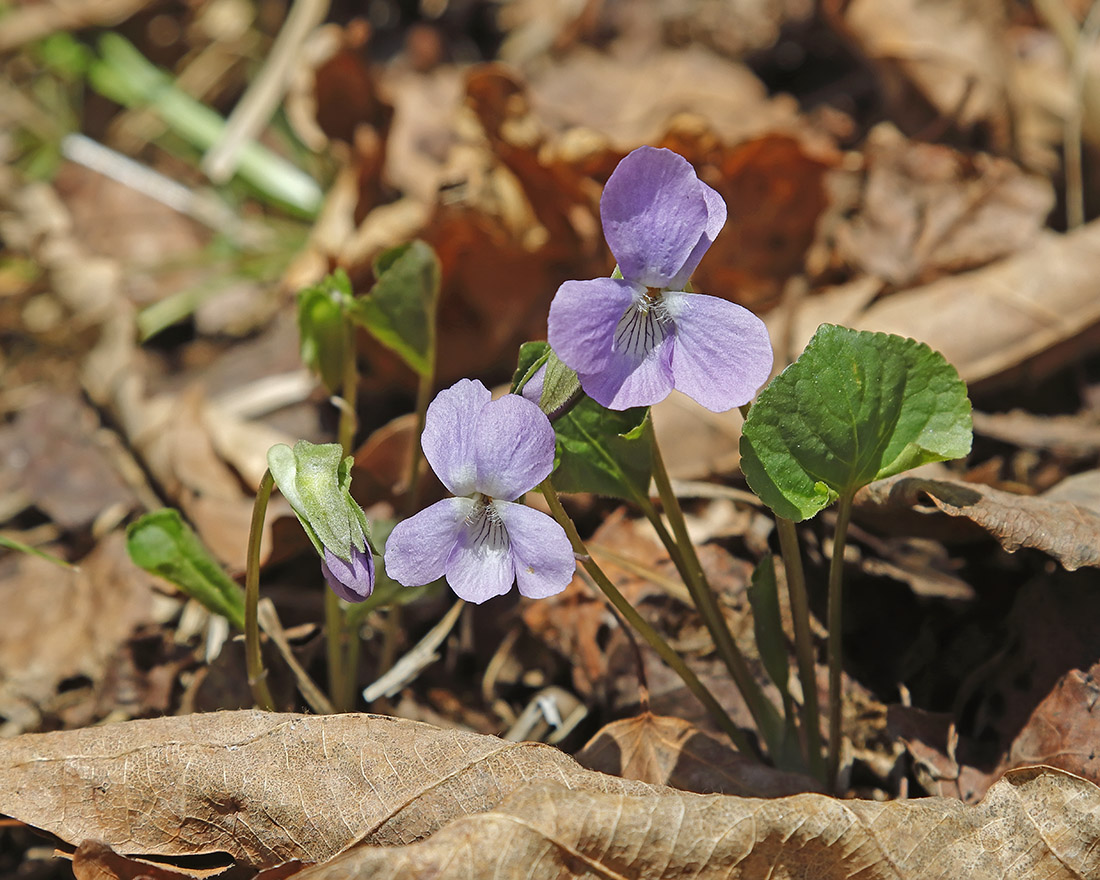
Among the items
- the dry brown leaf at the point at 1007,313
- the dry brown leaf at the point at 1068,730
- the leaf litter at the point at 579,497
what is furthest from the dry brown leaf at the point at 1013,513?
the dry brown leaf at the point at 1007,313

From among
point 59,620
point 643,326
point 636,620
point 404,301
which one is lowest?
point 59,620

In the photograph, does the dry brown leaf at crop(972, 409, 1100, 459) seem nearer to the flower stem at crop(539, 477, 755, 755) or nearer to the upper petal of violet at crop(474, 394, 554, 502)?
the flower stem at crop(539, 477, 755, 755)

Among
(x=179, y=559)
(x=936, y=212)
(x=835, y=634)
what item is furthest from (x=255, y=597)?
(x=936, y=212)

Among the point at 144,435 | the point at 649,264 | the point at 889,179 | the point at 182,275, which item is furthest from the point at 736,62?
the point at 649,264

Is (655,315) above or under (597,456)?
above

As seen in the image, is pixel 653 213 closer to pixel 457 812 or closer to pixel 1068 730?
pixel 457 812

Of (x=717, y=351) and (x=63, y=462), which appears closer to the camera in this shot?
(x=717, y=351)
